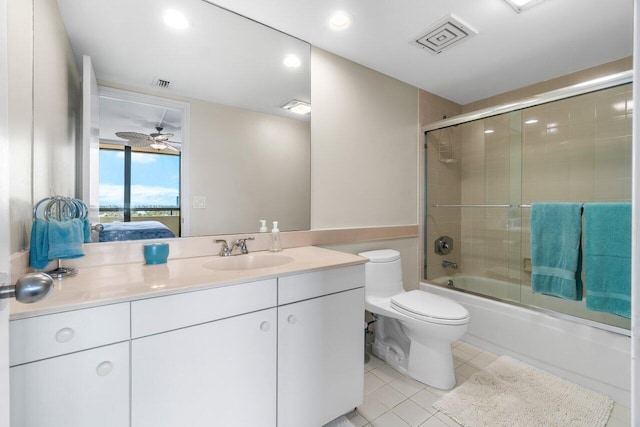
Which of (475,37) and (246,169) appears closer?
(246,169)

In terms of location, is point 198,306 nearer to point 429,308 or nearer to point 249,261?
point 249,261

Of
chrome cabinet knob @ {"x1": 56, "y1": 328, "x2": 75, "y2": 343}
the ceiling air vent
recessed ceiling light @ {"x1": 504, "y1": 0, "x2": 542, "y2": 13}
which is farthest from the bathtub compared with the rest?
the ceiling air vent

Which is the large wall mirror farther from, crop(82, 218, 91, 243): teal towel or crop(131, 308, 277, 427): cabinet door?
crop(131, 308, 277, 427): cabinet door

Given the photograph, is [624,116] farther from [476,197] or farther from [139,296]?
[139,296]

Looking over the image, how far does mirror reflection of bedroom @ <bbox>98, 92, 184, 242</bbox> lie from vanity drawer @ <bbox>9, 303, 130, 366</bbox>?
59cm

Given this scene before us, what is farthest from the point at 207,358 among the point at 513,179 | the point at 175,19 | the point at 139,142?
the point at 513,179

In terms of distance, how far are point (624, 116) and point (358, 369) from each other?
257cm

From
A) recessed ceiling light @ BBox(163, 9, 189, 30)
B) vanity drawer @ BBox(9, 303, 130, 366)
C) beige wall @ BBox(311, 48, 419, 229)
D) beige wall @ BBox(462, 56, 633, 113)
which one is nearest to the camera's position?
vanity drawer @ BBox(9, 303, 130, 366)

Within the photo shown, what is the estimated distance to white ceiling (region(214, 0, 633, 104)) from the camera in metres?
1.50

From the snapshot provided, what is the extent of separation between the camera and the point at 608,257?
60.4 inches

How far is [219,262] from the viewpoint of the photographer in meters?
1.41

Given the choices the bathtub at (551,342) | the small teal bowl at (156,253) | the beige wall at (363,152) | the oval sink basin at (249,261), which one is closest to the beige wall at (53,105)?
the small teal bowl at (156,253)

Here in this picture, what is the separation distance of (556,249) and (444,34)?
1.59 meters

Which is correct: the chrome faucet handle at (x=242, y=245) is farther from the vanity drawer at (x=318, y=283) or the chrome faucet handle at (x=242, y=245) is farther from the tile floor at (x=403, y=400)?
the tile floor at (x=403, y=400)
